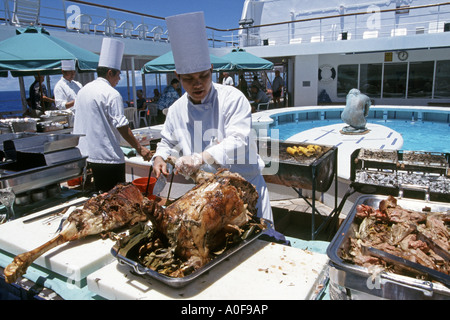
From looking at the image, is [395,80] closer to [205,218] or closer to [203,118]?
[203,118]

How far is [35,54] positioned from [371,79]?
17.1 meters

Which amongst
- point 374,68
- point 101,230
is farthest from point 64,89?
point 374,68

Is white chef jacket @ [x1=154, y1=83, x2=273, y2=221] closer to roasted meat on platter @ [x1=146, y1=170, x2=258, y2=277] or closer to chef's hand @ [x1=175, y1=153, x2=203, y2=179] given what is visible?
chef's hand @ [x1=175, y1=153, x2=203, y2=179]

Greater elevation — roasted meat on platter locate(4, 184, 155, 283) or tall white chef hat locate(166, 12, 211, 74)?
tall white chef hat locate(166, 12, 211, 74)

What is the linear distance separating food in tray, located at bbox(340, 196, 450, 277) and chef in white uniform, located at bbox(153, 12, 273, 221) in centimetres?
77

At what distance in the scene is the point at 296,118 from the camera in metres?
15.0

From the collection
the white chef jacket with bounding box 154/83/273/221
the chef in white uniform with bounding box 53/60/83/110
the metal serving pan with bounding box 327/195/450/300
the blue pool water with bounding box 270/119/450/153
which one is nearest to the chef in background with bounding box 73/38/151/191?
the white chef jacket with bounding box 154/83/273/221

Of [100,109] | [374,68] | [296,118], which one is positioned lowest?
[296,118]

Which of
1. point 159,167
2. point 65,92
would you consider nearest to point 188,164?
point 159,167

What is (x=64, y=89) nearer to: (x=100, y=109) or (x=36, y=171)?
(x=100, y=109)

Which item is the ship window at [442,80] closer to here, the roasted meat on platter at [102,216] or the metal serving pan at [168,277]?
the roasted meat on platter at [102,216]

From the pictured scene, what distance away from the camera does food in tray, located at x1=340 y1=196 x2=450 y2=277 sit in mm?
1426

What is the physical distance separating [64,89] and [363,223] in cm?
655

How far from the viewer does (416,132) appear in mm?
13125
